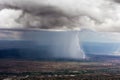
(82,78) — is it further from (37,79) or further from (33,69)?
(33,69)

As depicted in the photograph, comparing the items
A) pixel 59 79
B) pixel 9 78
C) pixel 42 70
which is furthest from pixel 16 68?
pixel 59 79

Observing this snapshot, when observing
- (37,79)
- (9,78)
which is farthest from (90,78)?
(9,78)

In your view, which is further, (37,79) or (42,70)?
(42,70)

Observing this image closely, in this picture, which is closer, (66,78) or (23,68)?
(66,78)

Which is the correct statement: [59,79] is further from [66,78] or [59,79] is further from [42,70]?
[42,70]

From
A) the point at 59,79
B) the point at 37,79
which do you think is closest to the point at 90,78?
the point at 59,79

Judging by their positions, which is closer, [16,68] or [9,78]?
[9,78]

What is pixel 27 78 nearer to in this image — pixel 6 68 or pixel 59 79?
pixel 59 79
